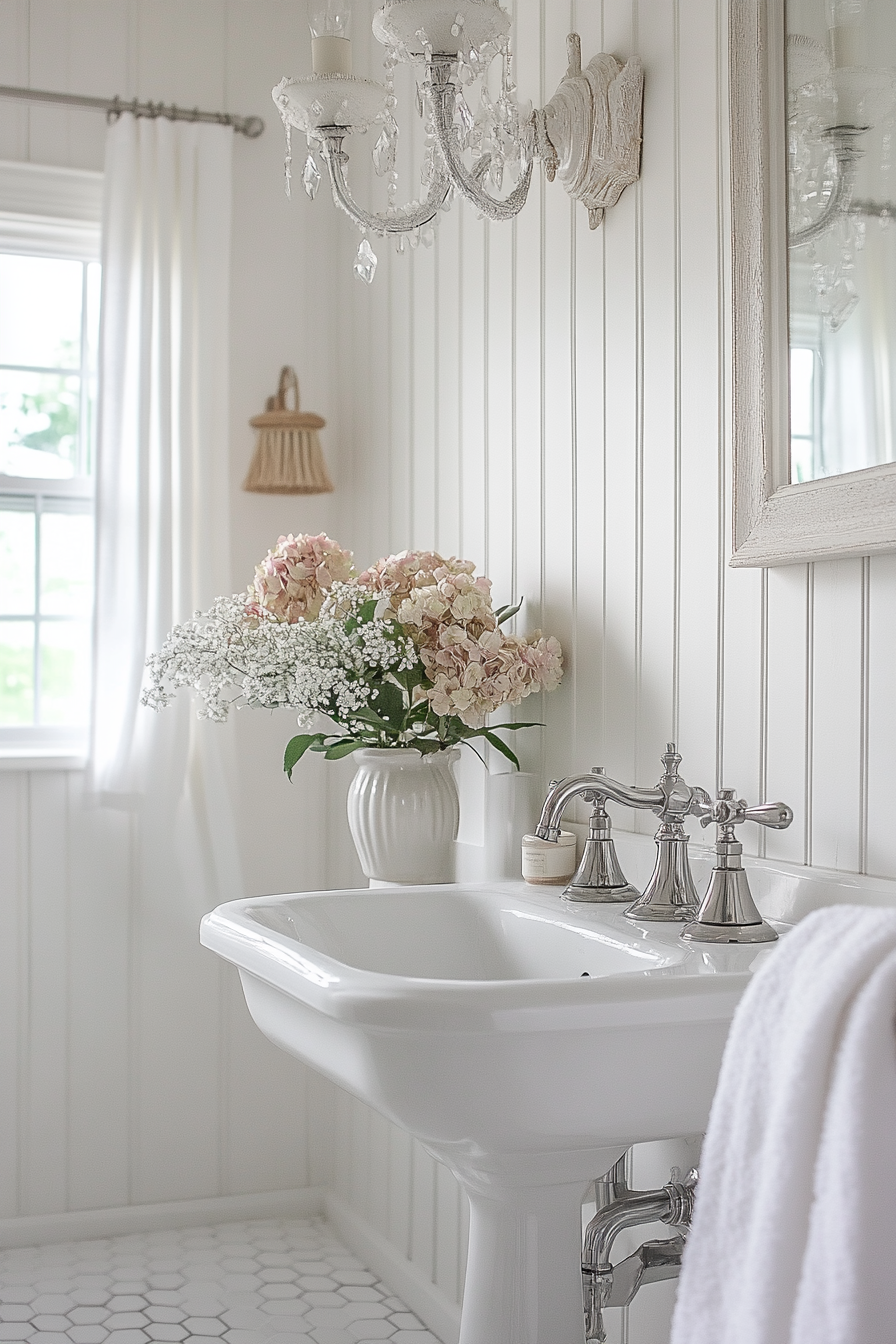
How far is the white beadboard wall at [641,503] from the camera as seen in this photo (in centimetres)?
132

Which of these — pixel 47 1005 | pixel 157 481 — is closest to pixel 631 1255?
pixel 47 1005

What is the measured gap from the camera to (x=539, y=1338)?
124 centimetres

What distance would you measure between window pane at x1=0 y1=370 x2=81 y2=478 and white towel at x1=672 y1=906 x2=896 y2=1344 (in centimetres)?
226

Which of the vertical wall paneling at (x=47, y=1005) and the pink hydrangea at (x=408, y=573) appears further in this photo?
the vertical wall paneling at (x=47, y=1005)

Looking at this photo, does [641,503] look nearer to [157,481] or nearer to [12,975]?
[157,481]

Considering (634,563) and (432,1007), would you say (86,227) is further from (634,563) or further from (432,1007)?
(432,1007)

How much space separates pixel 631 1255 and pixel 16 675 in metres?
1.79

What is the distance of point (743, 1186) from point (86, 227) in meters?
2.42

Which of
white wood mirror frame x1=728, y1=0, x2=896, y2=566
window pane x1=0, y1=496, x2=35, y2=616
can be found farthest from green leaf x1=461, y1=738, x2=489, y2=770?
window pane x1=0, y1=496, x2=35, y2=616

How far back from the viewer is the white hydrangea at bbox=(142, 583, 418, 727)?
172cm

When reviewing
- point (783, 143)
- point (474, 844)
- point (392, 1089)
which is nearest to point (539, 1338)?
point (392, 1089)

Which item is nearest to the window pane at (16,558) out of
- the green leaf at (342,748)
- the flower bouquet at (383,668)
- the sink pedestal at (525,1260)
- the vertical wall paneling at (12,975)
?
the vertical wall paneling at (12,975)

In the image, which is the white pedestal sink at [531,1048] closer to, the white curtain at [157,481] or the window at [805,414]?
the window at [805,414]

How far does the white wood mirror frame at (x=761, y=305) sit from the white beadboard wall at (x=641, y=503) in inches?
2.3
